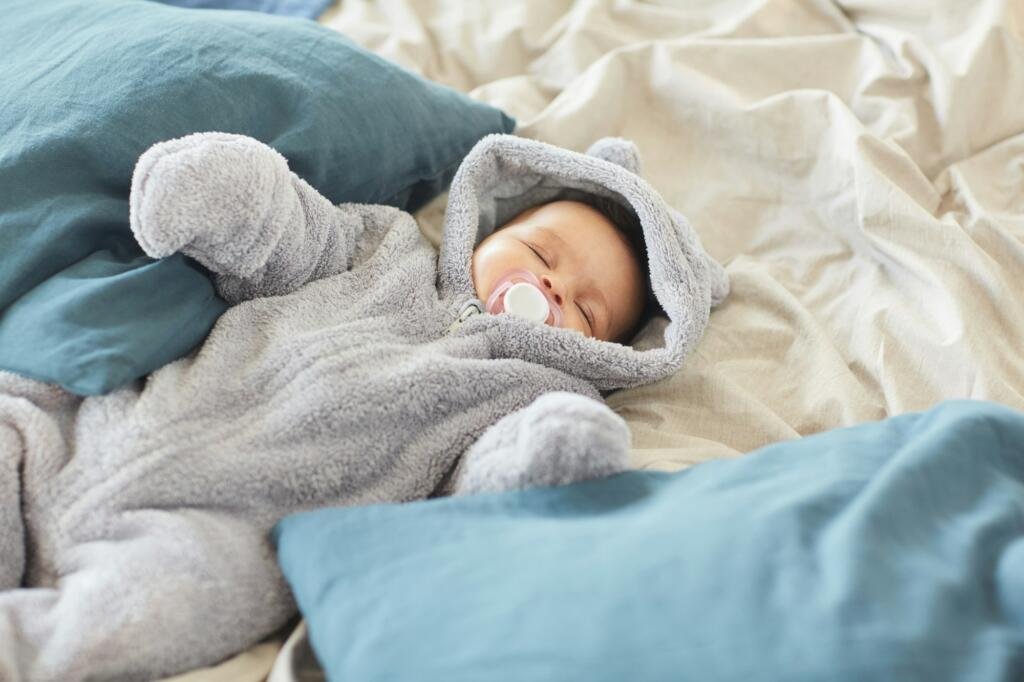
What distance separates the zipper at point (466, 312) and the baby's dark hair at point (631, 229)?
25 centimetres

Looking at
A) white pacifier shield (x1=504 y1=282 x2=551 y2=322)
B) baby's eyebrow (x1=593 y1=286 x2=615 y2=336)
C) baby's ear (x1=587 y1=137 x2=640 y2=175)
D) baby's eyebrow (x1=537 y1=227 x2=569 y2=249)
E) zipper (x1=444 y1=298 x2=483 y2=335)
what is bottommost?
baby's eyebrow (x1=593 y1=286 x2=615 y2=336)

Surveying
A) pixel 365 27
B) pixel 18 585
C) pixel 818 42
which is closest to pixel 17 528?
pixel 18 585

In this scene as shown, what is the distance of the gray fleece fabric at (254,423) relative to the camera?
751 millimetres

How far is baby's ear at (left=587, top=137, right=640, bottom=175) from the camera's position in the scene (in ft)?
4.13

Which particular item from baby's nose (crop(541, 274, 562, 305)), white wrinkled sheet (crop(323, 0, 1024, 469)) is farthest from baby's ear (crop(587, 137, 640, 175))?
baby's nose (crop(541, 274, 562, 305))

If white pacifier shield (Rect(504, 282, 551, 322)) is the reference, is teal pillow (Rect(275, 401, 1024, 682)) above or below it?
above

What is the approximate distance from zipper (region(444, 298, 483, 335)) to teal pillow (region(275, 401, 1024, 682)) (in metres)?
0.31

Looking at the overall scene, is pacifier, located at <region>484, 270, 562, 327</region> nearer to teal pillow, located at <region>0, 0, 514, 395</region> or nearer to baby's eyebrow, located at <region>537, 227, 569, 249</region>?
baby's eyebrow, located at <region>537, 227, 569, 249</region>

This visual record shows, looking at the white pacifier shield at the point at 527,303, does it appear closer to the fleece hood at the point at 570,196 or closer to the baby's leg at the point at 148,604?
the fleece hood at the point at 570,196

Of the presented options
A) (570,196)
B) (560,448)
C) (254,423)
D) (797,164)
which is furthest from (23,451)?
(797,164)

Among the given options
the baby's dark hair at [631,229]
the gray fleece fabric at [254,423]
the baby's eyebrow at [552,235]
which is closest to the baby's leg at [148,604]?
the gray fleece fabric at [254,423]

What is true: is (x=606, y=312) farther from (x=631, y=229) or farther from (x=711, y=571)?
(x=711, y=571)

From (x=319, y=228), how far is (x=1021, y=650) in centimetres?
76

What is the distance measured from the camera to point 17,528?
0.80m
